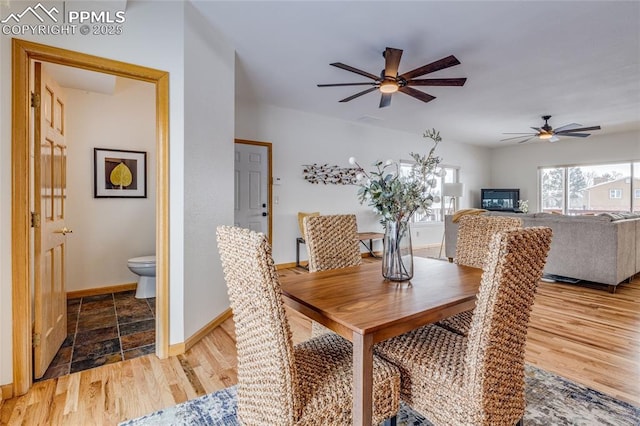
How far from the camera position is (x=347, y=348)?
1391 millimetres

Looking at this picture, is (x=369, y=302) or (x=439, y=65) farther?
(x=439, y=65)

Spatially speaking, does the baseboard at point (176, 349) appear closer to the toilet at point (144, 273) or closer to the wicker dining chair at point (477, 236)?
the toilet at point (144, 273)

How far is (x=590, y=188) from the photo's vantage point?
7.07m

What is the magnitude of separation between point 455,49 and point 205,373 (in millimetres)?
3412

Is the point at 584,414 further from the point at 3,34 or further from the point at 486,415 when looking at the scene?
the point at 3,34

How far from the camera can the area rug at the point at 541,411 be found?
5.15 ft

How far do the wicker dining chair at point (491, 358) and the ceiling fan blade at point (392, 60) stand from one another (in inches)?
79.7

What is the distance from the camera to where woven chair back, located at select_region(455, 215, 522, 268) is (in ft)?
6.34

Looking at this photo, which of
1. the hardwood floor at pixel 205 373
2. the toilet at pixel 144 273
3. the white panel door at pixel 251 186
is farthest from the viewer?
the white panel door at pixel 251 186

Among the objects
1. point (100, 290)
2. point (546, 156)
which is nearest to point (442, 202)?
point (546, 156)

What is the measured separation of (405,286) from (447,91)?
11.8ft

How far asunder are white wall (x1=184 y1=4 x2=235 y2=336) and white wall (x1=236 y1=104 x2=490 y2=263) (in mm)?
1851

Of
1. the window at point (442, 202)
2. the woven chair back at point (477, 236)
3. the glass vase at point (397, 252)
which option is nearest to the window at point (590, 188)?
the window at point (442, 202)

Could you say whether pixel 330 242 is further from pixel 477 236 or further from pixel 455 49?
pixel 455 49
